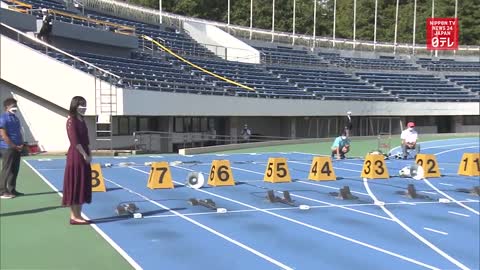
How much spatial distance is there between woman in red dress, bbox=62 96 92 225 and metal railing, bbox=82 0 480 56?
33.2 metres

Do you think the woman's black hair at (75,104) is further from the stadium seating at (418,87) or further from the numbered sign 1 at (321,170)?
the stadium seating at (418,87)

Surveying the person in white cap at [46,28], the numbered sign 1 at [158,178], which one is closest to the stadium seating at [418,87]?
the person in white cap at [46,28]

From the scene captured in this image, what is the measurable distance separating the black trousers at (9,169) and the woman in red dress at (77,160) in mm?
2718

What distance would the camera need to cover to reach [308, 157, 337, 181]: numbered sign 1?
1514 centimetres

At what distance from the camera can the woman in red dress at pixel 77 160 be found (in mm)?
7945

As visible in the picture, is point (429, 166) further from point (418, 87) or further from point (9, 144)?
point (418, 87)

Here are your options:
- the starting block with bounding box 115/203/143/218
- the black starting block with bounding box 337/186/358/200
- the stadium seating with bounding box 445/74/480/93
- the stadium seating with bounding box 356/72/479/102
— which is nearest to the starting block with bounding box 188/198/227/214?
the starting block with bounding box 115/203/143/218

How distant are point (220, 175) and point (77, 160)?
19.7ft

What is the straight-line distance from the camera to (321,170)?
598 inches

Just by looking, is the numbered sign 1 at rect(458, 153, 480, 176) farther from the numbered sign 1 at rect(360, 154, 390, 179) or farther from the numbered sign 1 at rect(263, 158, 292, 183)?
the numbered sign 1 at rect(263, 158, 292, 183)

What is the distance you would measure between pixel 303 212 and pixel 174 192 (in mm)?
3447

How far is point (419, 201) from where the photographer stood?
38.9 feet

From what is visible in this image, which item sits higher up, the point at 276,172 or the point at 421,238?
the point at 276,172

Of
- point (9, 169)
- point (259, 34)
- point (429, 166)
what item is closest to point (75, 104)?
point (9, 169)
